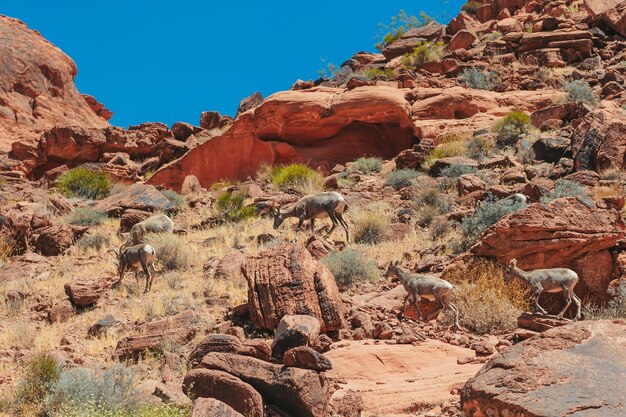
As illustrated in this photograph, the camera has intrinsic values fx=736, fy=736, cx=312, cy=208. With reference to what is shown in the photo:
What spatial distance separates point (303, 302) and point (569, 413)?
4538 mm

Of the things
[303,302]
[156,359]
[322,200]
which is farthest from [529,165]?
[156,359]

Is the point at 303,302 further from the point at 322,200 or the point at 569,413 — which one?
the point at 322,200

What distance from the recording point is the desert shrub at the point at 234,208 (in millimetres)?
19031

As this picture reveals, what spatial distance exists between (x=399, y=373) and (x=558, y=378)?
2635 millimetres

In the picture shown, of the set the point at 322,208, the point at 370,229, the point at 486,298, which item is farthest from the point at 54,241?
the point at 486,298

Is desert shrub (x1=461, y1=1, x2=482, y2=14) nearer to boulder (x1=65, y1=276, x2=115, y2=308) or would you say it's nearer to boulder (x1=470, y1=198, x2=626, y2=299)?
boulder (x1=470, y1=198, x2=626, y2=299)

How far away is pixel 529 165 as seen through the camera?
64.4ft

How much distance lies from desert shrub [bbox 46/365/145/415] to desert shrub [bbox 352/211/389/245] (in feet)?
26.7

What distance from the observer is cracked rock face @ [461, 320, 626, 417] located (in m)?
5.27

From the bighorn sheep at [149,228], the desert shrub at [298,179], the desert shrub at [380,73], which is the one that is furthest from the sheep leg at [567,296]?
the desert shrub at [380,73]

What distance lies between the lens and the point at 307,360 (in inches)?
270

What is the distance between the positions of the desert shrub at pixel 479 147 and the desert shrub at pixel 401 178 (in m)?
2.06

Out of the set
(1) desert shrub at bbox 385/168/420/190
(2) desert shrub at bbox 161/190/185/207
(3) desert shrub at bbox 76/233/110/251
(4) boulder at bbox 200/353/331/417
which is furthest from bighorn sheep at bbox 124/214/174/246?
(4) boulder at bbox 200/353/331/417

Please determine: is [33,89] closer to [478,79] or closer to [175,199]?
[175,199]
